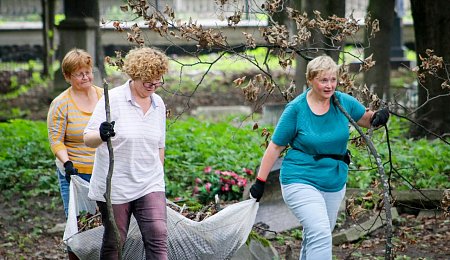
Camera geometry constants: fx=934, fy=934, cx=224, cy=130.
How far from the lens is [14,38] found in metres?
29.2

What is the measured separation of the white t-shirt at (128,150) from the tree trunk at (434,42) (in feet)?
20.7

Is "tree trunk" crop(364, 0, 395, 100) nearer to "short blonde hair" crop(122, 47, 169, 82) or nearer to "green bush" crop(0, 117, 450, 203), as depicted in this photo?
"green bush" crop(0, 117, 450, 203)

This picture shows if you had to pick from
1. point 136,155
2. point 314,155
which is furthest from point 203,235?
point 314,155

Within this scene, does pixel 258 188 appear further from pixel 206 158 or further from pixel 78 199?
pixel 206 158

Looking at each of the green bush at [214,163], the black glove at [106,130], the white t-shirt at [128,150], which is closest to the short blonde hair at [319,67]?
the white t-shirt at [128,150]

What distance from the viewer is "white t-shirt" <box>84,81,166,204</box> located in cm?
564

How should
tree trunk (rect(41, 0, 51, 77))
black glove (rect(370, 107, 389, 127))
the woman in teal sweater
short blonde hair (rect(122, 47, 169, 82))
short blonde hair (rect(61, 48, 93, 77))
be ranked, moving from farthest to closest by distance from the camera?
tree trunk (rect(41, 0, 51, 77)) → short blonde hair (rect(61, 48, 93, 77)) → black glove (rect(370, 107, 389, 127)) → the woman in teal sweater → short blonde hair (rect(122, 47, 169, 82))

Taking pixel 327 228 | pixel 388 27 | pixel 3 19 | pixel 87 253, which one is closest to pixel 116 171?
pixel 87 253

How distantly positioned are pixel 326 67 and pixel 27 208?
5.04 metres

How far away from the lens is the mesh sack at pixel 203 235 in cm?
612

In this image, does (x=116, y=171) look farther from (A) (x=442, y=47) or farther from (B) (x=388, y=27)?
(B) (x=388, y=27)

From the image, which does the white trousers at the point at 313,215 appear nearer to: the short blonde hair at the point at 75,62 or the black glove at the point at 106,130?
the black glove at the point at 106,130

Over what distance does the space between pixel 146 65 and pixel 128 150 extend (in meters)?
0.53

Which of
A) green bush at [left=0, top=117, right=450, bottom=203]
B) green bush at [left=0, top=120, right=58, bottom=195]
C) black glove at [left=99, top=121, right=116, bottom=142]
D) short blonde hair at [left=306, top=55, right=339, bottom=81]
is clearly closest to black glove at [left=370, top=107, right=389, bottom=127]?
short blonde hair at [left=306, top=55, right=339, bottom=81]
